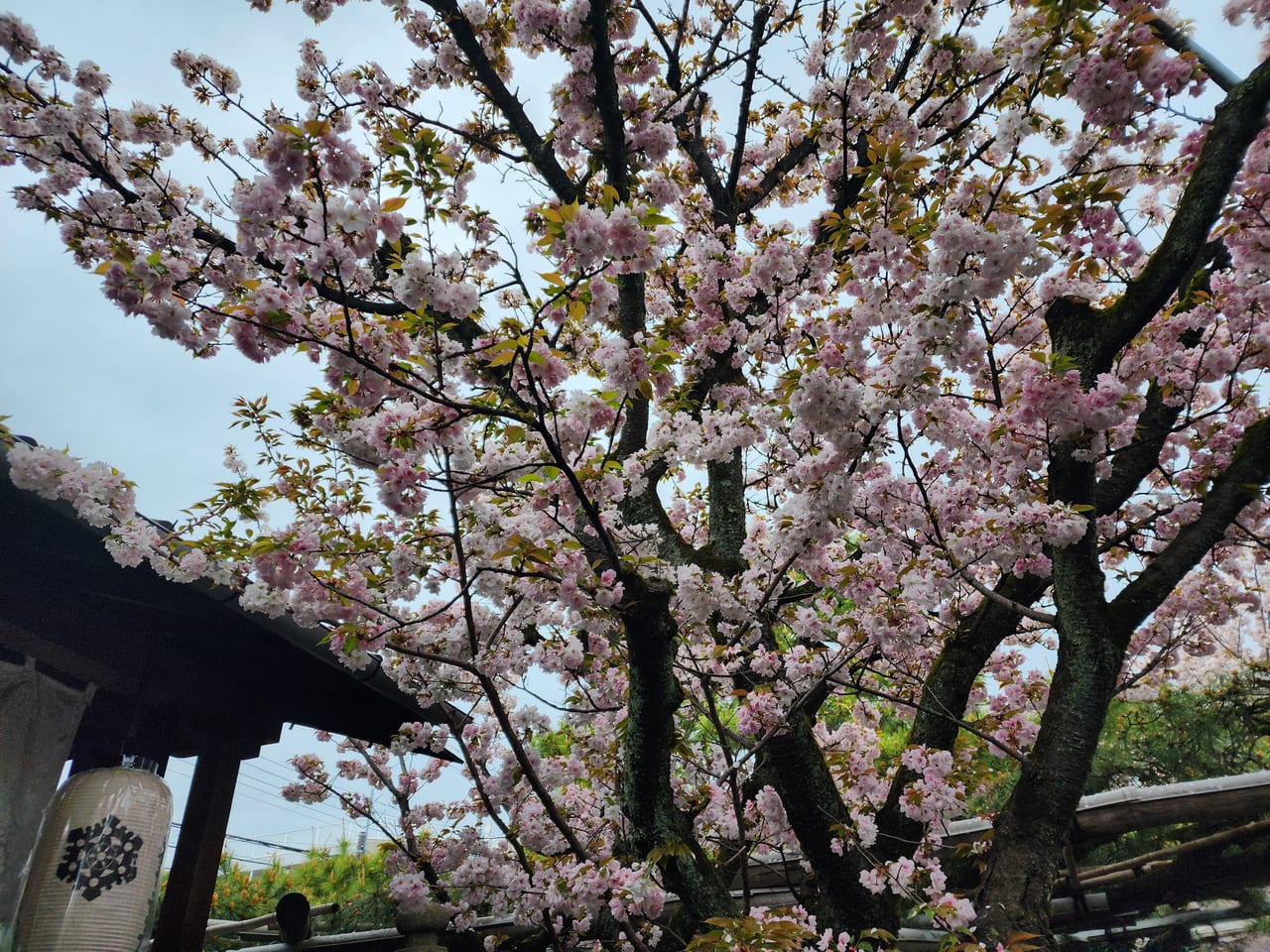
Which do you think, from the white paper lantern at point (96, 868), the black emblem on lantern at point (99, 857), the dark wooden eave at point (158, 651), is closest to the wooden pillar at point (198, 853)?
the dark wooden eave at point (158, 651)

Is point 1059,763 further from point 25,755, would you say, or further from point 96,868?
point 25,755

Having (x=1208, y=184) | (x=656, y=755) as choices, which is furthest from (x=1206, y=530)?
(x=656, y=755)

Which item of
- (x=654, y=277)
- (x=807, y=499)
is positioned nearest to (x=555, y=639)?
(x=807, y=499)

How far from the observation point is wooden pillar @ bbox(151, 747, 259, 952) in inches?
111

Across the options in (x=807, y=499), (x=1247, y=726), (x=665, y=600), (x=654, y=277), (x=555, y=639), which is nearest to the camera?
(x=665, y=600)

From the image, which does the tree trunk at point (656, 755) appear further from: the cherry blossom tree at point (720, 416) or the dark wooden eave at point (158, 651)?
the dark wooden eave at point (158, 651)

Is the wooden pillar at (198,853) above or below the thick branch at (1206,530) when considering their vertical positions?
below

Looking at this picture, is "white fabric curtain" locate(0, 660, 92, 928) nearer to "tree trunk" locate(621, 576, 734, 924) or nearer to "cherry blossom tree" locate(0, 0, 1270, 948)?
"cherry blossom tree" locate(0, 0, 1270, 948)

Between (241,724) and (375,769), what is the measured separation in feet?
8.31

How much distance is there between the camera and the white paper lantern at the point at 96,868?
209 cm

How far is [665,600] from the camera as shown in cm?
265

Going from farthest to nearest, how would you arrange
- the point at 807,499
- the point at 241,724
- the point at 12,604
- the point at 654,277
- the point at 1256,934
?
the point at 1256,934 < the point at 654,277 < the point at 807,499 < the point at 241,724 < the point at 12,604

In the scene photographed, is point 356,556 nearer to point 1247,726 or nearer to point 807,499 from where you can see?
point 807,499

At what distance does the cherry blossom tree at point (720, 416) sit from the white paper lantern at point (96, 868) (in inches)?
27.9
